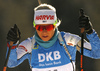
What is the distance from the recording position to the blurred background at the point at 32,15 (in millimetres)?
8516

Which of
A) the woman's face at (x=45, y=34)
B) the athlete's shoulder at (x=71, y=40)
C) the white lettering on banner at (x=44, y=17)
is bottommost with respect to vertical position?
the athlete's shoulder at (x=71, y=40)

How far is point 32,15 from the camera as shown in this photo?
28.5 feet

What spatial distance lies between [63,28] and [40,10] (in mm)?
4434

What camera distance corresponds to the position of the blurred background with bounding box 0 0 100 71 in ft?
27.9

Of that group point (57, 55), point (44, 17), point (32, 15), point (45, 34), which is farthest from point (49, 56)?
point (32, 15)

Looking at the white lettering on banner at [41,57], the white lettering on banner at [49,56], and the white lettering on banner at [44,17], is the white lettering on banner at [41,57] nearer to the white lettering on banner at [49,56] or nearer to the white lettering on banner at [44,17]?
the white lettering on banner at [49,56]

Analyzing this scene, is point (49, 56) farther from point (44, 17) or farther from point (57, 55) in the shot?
point (44, 17)

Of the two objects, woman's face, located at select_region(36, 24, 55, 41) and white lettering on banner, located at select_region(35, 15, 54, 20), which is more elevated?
white lettering on banner, located at select_region(35, 15, 54, 20)

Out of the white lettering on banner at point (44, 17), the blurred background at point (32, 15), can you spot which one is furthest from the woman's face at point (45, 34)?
the blurred background at point (32, 15)

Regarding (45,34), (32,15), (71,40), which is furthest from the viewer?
(32,15)

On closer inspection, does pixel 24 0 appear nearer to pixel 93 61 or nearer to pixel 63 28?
pixel 63 28

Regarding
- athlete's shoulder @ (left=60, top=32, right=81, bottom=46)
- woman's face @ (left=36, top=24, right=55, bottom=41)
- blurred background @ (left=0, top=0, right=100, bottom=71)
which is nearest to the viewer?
woman's face @ (left=36, top=24, right=55, bottom=41)

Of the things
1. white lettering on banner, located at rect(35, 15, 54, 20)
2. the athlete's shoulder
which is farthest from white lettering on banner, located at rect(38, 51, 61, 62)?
white lettering on banner, located at rect(35, 15, 54, 20)

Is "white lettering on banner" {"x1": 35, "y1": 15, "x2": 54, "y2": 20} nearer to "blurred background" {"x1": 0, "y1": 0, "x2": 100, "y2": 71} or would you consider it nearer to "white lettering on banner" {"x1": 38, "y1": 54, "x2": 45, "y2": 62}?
"white lettering on banner" {"x1": 38, "y1": 54, "x2": 45, "y2": 62}
